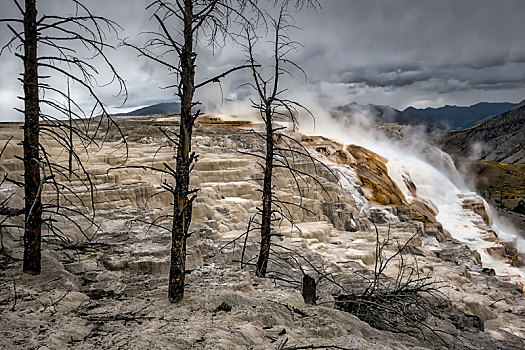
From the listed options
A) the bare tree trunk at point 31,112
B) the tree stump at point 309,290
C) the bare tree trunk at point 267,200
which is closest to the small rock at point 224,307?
the tree stump at point 309,290

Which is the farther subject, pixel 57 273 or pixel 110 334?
pixel 57 273

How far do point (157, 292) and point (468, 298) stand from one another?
33.9ft

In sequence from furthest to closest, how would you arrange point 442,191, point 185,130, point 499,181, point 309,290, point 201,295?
point 499,181 → point 442,191 → point 309,290 → point 201,295 → point 185,130

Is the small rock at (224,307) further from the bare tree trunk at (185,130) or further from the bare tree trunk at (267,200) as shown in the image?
the bare tree trunk at (267,200)

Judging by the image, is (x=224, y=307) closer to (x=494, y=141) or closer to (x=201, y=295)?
(x=201, y=295)

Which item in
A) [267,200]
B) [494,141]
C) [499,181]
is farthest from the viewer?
[494,141]

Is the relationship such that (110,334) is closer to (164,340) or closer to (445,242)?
A: (164,340)

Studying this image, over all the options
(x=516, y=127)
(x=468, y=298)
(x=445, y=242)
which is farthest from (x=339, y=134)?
(x=516, y=127)

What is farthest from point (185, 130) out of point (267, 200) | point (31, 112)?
point (267, 200)

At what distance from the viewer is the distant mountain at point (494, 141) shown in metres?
142

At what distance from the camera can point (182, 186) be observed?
4590 millimetres

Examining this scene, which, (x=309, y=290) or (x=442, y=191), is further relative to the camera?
(x=442, y=191)

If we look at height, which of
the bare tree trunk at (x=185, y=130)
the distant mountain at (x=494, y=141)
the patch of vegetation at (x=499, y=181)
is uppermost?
the distant mountain at (x=494, y=141)

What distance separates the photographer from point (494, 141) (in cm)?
15200
